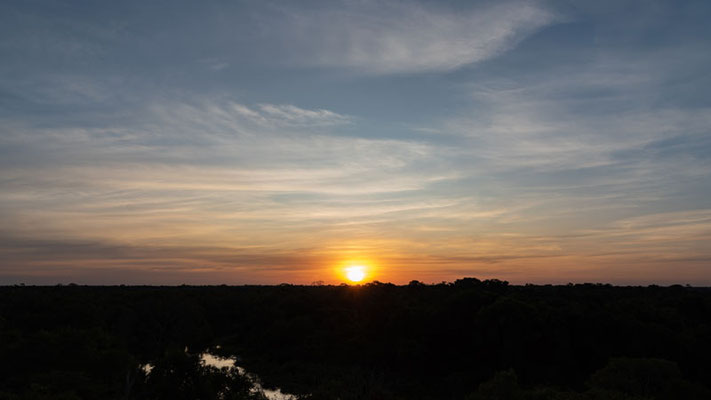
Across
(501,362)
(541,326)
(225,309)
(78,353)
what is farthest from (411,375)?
(225,309)

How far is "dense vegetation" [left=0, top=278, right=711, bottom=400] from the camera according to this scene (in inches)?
1511

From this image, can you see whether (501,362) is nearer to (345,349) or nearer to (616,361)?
(616,361)

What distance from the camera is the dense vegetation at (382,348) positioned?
1511 inches

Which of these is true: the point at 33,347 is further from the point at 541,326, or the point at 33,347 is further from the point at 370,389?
the point at 541,326

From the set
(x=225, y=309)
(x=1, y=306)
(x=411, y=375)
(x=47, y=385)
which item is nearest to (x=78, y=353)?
(x=47, y=385)

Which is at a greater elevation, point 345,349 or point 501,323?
point 501,323

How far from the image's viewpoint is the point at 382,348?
68.4 metres

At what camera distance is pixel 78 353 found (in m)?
42.5

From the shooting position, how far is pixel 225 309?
116 meters

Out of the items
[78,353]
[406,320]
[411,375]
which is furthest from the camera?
[406,320]

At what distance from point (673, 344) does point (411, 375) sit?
93.7 feet

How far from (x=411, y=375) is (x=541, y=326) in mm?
16385

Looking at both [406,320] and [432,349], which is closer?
[432,349]

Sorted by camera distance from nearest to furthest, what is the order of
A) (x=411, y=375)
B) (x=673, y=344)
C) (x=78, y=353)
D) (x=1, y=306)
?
(x=78, y=353), (x=673, y=344), (x=411, y=375), (x=1, y=306)
